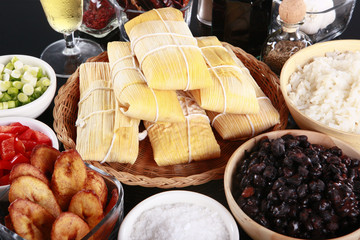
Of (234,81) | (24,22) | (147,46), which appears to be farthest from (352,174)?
(24,22)

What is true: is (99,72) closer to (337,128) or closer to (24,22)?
(24,22)

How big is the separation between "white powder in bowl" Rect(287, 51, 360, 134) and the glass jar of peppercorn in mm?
835

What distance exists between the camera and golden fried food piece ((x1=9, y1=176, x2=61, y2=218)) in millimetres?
884

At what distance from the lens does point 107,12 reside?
5.75 feet

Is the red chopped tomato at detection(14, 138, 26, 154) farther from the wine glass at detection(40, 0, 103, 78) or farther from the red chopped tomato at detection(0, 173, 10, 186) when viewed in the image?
the wine glass at detection(40, 0, 103, 78)

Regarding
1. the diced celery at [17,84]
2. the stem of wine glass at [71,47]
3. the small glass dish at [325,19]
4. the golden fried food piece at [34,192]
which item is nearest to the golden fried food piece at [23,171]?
the golden fried food piece at [34,192]

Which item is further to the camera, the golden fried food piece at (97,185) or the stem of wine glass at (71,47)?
the stem of wine glass at (71,47)

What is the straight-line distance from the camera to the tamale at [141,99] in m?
1.24

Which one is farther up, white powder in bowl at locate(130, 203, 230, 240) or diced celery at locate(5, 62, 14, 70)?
diced celery at locate(5, 62, 14, 70)

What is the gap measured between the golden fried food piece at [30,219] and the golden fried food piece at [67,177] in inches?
2.5

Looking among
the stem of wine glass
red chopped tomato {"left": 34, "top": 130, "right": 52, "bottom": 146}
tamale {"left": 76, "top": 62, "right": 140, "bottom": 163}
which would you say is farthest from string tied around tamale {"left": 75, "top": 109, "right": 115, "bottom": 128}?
the stem of wine glass

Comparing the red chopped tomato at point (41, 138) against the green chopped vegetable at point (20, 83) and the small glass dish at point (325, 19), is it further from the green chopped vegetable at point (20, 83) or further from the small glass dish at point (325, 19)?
the small glass dish at point (325, 19)

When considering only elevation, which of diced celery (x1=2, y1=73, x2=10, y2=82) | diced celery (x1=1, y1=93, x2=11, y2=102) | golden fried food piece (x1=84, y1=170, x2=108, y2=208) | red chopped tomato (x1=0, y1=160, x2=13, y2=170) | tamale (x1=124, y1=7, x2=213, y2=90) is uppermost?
tamale (x1=124, y1=7, x2=213, y2=90)

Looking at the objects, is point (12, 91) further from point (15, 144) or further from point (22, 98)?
point (15, 144)
